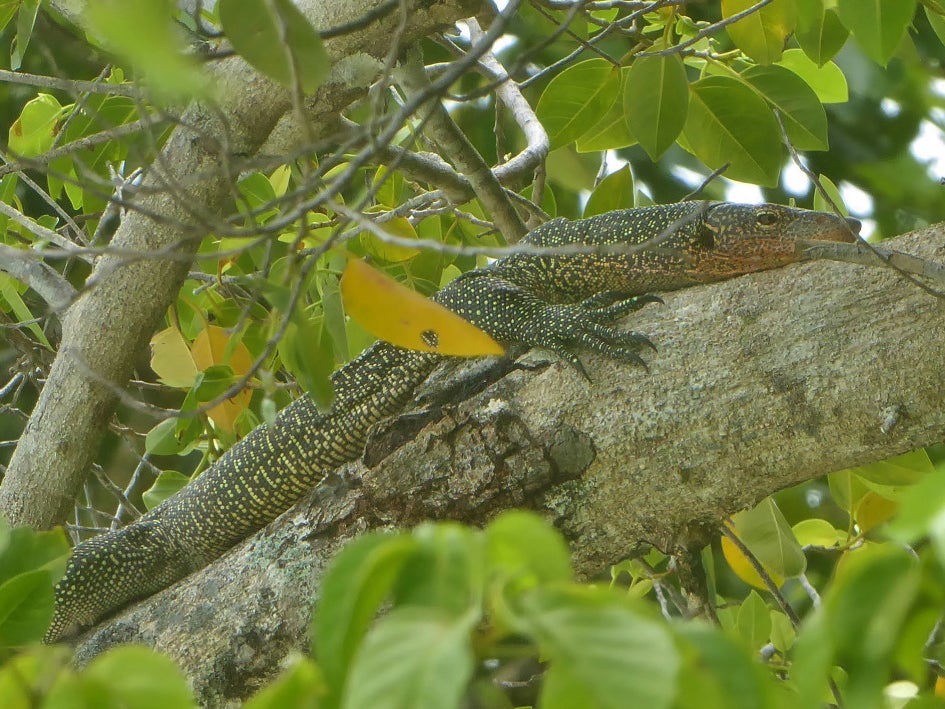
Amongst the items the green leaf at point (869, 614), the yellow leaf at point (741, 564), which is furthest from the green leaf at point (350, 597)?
the yellow leaf at point (741, 564)

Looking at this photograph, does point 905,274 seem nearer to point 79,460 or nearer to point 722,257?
point 722,257

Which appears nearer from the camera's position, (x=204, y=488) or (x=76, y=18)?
(x=76, y=18)

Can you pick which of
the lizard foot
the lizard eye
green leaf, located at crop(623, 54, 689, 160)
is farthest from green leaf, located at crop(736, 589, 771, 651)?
green leaf, located at crop(623, 54, 689, 160)

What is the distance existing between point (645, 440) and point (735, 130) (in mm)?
1060

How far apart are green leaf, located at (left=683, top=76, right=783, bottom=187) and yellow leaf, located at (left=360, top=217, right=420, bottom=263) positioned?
0.98 metres

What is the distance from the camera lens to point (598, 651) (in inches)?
29.9

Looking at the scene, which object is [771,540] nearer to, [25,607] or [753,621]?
[753,621]

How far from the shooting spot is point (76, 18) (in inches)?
112

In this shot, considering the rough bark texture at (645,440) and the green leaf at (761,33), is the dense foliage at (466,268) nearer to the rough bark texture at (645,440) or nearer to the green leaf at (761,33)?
the green leaf at (761,33)

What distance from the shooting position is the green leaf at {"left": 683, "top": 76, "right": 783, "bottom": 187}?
9.46 feet

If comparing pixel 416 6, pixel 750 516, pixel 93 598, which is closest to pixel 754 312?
pixel 750 516

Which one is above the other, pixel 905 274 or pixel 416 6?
pixel 416 6

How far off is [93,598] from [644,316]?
229 cm

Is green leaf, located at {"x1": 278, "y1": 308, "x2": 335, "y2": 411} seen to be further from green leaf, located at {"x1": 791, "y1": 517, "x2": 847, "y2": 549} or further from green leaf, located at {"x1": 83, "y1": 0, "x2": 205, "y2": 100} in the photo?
green leaf, located at {"x1": 791, "y1": 517, "x2": 847, "y2": 549}
